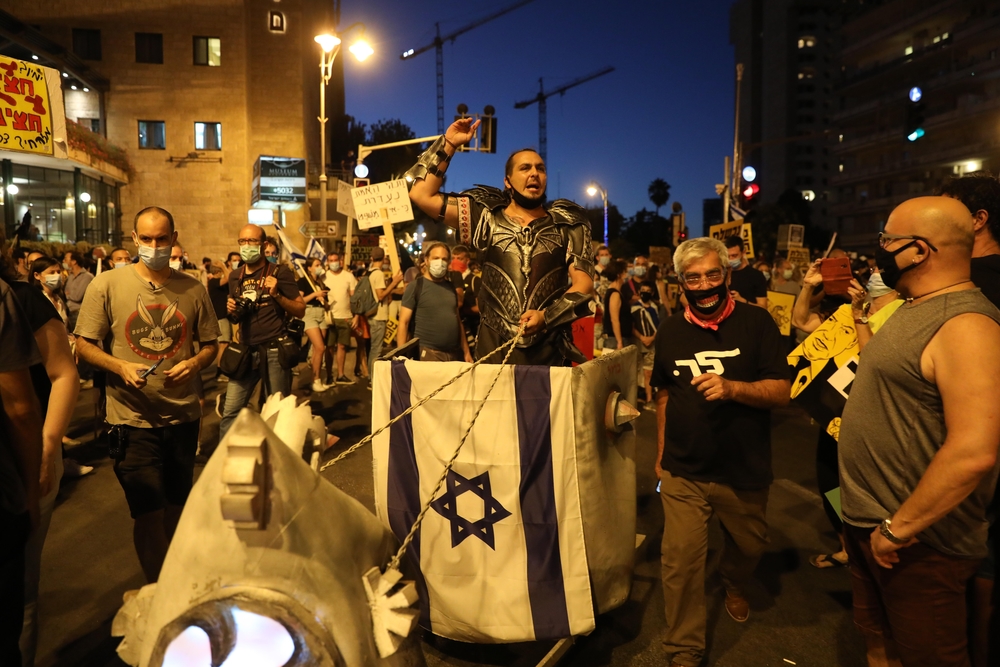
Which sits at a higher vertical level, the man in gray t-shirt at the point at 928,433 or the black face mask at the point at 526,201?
the black face mask at the point at 526,201

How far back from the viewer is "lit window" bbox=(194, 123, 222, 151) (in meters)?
37.4

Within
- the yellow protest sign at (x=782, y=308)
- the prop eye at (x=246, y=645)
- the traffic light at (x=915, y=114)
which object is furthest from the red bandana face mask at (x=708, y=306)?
the traffic light at (x=915, y=114)

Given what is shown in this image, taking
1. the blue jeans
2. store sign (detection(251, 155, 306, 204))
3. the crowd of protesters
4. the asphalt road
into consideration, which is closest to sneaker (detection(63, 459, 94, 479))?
the asphalt road

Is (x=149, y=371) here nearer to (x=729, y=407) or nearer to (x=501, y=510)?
(x=501, y=510)

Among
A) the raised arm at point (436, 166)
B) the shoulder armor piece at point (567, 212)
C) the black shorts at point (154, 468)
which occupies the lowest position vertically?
the black shorts at point (154, 468)

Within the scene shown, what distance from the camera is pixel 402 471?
3262mm

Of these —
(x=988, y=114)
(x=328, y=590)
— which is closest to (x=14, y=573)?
(x=328, y=590)

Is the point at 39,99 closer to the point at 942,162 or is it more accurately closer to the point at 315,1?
the point at 315,1

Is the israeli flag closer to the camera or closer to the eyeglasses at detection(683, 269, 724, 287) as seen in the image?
the eyeglasses at detection(683, 269, 724, 287)

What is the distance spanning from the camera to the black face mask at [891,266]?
8.25ft

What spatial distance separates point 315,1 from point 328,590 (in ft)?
172

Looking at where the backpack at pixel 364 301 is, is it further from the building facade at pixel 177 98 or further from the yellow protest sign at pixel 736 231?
the building facade at pixel 177 98

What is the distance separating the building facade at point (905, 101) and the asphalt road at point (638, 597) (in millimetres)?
47668

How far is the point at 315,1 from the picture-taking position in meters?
47.4
